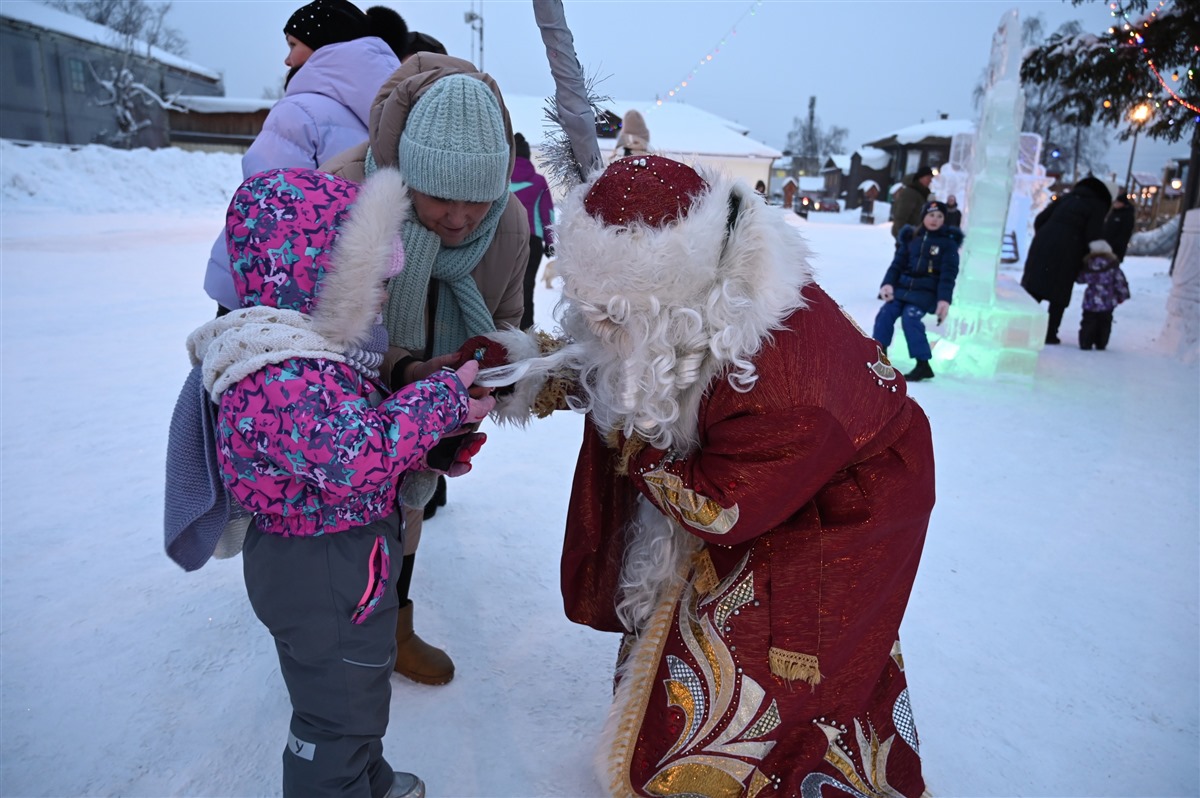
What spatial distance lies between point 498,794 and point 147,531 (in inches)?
70.4

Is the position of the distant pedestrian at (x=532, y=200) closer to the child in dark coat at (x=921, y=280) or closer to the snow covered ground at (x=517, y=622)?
the snow covered ground at (x=517, y=622)

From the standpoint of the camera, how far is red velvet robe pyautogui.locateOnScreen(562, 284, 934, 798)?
Answer: 125cm

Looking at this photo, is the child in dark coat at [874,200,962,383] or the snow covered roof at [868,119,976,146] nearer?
the child in dark coat at [874,200,962,383]

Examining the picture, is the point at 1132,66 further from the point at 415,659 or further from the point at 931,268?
the point at 415,659

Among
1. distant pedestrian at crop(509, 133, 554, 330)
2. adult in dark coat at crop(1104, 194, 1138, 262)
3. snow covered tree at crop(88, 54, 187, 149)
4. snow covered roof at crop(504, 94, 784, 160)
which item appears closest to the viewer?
distant pedestrian at crop(509, 133, 554, 330)

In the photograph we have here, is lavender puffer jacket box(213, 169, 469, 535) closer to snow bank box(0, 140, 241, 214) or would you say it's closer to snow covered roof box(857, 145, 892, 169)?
snow bank box(0, 140, 241, 214)

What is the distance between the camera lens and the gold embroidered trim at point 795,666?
137 centimetres

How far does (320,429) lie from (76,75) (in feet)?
84.4

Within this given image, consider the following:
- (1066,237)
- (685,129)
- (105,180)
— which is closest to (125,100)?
(105,180)

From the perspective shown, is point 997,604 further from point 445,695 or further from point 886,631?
point 445,695

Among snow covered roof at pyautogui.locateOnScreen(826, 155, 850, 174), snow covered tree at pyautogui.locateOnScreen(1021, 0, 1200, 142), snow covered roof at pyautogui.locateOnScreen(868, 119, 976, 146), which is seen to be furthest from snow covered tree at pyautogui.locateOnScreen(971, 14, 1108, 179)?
snow covered tree at pyautogui.locateOnScreen(1021, 0, 1200, 142)

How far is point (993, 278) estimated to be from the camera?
5.72 meters

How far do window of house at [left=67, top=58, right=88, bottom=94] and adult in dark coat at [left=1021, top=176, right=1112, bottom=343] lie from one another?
24.3 meters

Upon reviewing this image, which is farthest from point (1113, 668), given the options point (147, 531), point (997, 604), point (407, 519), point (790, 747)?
point (147, 531)
